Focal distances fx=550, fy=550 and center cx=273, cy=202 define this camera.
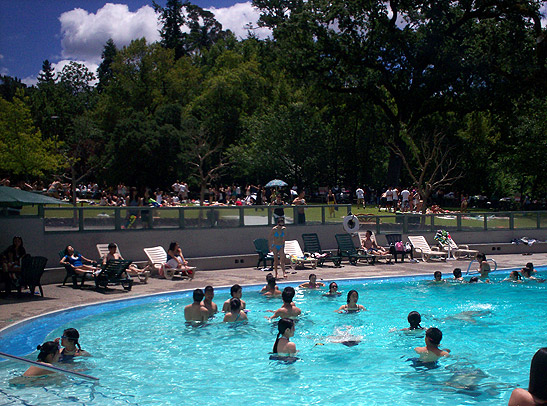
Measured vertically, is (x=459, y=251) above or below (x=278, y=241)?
below

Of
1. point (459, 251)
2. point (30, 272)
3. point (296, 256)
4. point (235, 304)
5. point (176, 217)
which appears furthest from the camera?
point (459, 251)

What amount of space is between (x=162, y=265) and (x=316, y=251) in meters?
5.93

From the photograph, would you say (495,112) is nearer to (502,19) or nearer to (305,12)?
(502,19)

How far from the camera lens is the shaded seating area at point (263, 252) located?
61.0ft

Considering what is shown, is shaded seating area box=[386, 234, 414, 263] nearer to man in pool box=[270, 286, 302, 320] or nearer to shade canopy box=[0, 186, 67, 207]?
man in pool box=[270, 286, 302, 320]

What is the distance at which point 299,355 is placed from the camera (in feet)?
34.8

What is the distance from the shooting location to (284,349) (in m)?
10.1

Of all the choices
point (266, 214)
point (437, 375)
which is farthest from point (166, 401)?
point (266, 214)

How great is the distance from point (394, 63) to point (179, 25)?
182 feet

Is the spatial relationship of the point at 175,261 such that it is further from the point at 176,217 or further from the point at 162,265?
the point at 176,217

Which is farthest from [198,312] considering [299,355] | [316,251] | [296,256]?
[316,251]

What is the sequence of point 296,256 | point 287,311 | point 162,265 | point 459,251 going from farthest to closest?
point 459,251 < point 296,256 < point 162,265 < point 287,311

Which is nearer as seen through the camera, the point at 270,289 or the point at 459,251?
the point at 270,289

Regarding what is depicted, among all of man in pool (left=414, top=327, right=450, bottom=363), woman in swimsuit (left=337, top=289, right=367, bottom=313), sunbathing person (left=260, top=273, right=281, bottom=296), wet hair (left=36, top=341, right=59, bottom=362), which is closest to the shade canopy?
sunbathing person (left=260, top=273, right=281, bottom=296)
